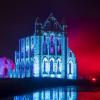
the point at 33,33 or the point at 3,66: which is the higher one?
the point at 33,33

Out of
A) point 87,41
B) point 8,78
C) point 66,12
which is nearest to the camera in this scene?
point 8,78

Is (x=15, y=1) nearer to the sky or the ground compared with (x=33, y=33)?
nearer to the sky

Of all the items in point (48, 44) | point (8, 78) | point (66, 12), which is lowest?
point (8, 78)

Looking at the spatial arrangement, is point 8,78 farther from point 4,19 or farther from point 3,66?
point 4,19

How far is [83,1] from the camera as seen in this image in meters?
15.3

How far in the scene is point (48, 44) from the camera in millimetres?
15430

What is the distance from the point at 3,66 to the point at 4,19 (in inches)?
67.1

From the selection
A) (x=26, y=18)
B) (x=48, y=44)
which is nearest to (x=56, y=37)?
(x=48, y=44)

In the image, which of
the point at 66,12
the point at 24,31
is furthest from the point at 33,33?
the point at 66,12

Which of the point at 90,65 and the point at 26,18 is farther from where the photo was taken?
the point at 90,65

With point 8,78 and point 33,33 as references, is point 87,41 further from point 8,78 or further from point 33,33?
point 8,78

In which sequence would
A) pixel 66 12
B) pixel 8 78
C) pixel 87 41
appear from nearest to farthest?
pixel 8 78 → pixel 66 12 → pixel 87 41

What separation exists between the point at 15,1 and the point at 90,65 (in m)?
3.93

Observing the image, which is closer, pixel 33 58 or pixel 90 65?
pixel 33 58
